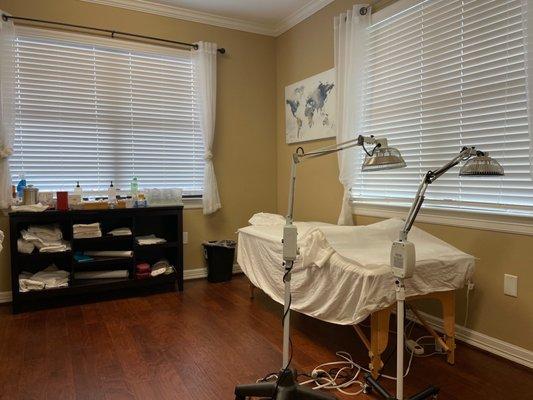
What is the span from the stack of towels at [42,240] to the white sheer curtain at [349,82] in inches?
91.8

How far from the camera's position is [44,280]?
316cm

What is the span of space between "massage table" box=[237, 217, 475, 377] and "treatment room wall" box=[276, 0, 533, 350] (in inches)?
9.8

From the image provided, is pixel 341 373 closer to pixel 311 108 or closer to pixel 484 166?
pixel 484 166

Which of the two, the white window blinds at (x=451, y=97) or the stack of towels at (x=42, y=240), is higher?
the white window blinds at (x=451, y=97)

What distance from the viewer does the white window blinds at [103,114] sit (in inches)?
132

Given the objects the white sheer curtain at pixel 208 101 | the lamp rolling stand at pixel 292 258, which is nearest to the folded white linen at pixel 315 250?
the lamp rolling stand at pixel 292 258

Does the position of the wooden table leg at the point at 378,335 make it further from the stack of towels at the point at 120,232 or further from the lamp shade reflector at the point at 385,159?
the stack of towels at the point at 120,232

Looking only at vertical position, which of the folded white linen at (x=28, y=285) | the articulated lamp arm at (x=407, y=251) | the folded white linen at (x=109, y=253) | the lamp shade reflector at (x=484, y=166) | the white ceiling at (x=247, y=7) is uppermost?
the white ceiling at (x=247, y=7)

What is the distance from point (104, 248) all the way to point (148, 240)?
1.40 feet

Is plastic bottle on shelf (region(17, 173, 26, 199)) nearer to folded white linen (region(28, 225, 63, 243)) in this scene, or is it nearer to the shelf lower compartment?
folded white linen (region(28, 225, 63, 243))

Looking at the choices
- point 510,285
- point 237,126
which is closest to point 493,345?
point 510,285

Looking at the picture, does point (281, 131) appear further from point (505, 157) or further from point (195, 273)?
point (505, 157)

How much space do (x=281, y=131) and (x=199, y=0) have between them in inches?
60.4

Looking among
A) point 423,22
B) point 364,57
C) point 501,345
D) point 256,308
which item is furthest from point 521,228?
point 256,308
